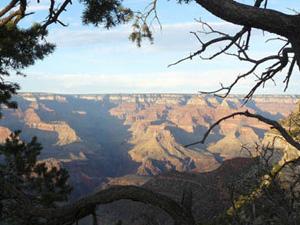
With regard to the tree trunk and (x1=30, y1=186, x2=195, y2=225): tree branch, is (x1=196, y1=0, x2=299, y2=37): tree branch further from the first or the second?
(x1=30, y1=186, x2=195, y2=225): tree branch

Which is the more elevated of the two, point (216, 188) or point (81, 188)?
Answer: point (216, 188)

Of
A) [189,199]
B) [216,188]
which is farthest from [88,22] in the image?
[216,188]

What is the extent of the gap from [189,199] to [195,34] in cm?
158

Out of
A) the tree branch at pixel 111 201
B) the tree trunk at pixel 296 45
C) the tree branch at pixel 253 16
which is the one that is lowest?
the tree branch at pixel 111 201

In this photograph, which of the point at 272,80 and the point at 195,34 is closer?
the point at 195,34

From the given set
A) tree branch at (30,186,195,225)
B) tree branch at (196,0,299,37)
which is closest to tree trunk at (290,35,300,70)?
tree branch at (196,0,299,37)

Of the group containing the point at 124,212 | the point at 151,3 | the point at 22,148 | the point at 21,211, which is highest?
the point at 151,3

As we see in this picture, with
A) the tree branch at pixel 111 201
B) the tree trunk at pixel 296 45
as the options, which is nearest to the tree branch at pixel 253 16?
the tree trunk at pixel 296 45

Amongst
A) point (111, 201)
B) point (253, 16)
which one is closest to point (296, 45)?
point (253, 16)

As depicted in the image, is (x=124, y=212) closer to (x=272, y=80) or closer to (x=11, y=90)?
(x=11, y=90)

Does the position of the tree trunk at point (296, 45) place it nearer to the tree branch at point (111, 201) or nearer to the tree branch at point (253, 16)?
the tree branch at point (253, 16)

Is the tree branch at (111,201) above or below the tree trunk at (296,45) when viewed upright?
below

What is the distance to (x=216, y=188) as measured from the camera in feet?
184

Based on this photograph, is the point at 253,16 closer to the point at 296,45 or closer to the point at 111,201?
the point at 296,45
